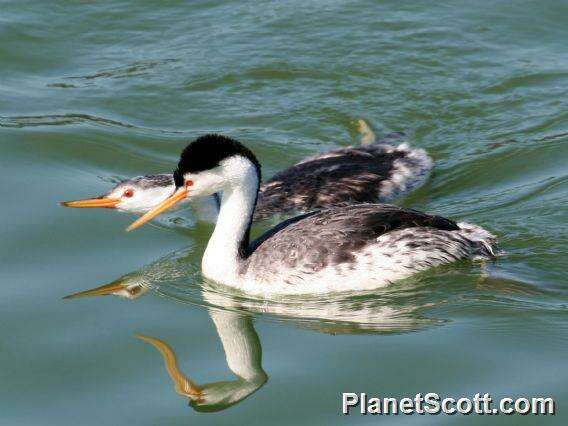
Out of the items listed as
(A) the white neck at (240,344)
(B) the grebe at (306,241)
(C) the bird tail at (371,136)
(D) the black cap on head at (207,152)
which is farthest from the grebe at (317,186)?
(A) the white neck at (240,344)

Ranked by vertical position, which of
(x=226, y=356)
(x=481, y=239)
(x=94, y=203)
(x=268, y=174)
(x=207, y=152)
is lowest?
(x=226, y=356)

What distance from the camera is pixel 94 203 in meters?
11.1

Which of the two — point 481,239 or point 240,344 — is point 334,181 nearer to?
point 481,239

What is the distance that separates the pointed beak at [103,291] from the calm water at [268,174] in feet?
0.39

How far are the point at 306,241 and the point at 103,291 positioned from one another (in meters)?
1.78

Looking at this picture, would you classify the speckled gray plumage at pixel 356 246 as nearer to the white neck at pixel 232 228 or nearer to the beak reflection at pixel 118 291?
the white neck at pixel 232 228

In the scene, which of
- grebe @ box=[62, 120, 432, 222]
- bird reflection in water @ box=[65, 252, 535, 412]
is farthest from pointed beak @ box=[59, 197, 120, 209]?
bird reflection in water @ box=[65, 252, 535, 412]

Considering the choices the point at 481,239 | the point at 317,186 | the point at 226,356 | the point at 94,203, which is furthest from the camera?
the point at 317,186

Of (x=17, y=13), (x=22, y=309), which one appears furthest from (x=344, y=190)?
(x=17, y=13)

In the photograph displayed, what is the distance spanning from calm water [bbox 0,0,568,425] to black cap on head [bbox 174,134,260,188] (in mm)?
1084

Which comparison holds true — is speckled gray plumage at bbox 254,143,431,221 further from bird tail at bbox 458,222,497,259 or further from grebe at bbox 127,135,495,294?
bird tail at bbox 458,222,497,259

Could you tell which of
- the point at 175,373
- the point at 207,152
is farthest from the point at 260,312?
the point at 207,152

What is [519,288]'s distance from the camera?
9.70m

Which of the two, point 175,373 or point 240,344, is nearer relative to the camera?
point 175,373
